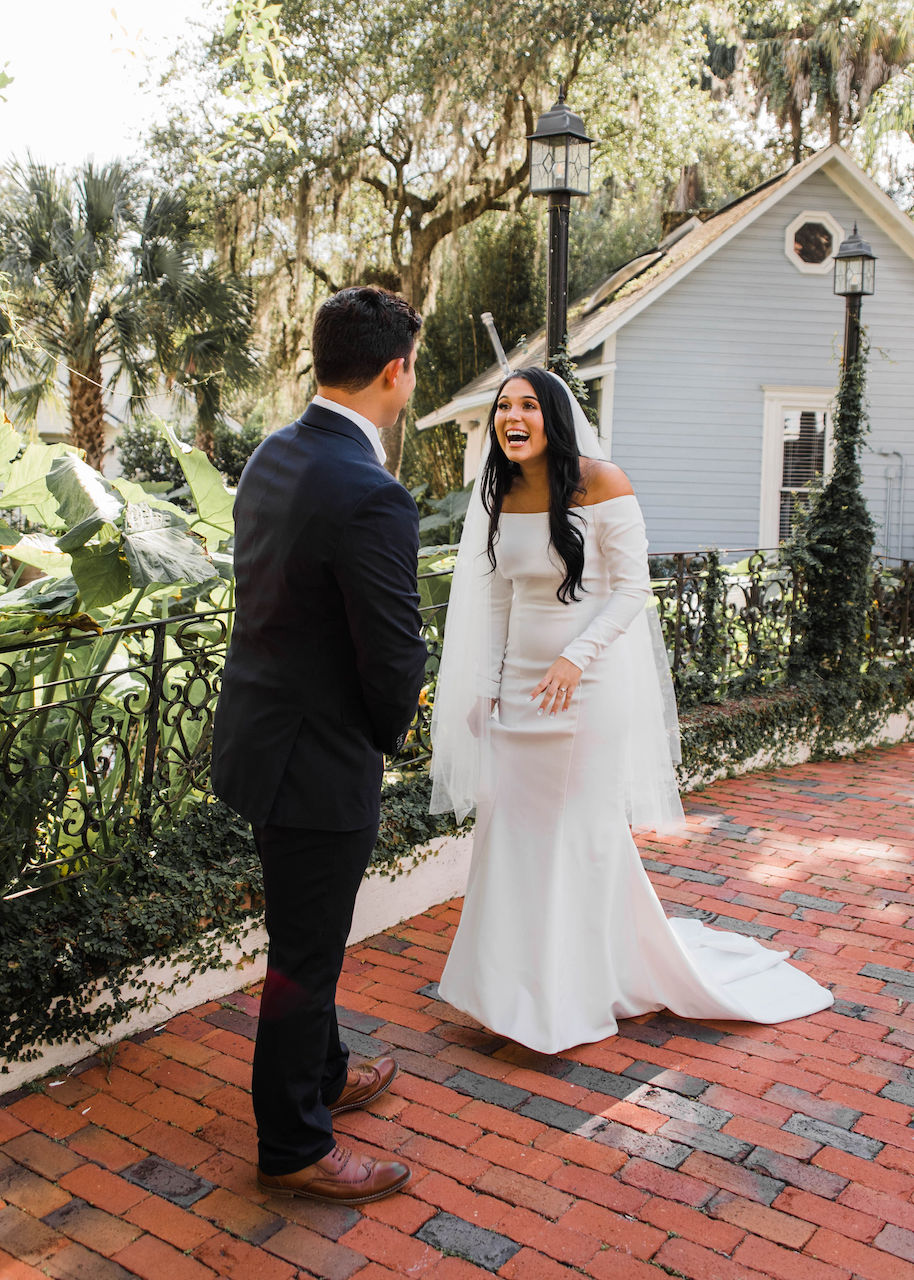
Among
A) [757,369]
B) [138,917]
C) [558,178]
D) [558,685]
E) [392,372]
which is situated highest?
[558,178]

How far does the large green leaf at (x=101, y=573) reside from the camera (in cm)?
318

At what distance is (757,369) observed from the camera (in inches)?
583

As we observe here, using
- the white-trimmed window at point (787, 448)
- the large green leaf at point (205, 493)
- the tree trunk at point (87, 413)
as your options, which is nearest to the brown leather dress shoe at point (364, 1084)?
the large green leaf at point (205, 493)

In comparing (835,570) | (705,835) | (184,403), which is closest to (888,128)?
(184,403)

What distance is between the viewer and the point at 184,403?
55.6ft

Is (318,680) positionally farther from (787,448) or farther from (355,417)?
(787,448)

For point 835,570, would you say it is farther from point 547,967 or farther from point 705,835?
point 547,967

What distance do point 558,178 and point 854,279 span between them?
347 cm

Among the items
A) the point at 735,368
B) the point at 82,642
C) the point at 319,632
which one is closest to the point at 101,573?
the point at 82,642

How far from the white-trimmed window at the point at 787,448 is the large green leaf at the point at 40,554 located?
12.3 m

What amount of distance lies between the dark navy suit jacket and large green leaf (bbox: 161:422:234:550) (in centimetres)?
150

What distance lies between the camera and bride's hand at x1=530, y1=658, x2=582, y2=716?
3203 mm

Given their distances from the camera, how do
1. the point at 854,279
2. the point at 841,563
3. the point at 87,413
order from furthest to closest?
1. the point at 87,413
2. the point at 854,279
3. the point at 841,563

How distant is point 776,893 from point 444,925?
148 cm
